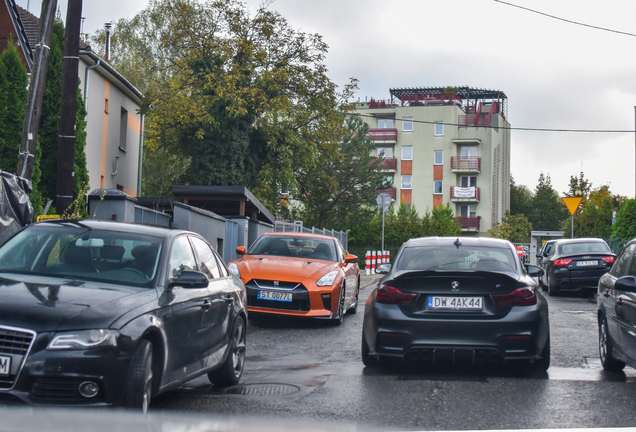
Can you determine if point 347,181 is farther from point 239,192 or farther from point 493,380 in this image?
point 493,380

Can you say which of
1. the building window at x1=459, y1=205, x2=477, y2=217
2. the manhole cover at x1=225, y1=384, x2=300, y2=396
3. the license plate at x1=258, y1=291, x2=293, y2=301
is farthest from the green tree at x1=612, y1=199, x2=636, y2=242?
the building window at x1=459, y1=205, x2=477, y2=217

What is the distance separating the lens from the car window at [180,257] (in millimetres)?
6235

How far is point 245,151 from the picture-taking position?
35.2 meters

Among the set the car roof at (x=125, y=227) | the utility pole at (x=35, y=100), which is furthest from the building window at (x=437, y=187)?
the car roof at (x=125, y=227)

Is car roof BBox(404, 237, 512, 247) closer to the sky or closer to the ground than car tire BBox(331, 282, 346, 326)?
closer to the sky

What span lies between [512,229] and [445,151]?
1055 centimetres

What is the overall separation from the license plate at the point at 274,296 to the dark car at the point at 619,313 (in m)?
4.94

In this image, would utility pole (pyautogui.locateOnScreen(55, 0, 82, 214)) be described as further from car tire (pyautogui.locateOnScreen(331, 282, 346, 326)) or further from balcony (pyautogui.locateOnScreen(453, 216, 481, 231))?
balcony (pyautogui.locateOnScreen(453, 216, 481, 231))

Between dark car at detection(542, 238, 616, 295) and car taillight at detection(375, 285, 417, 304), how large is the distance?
13.8 metres

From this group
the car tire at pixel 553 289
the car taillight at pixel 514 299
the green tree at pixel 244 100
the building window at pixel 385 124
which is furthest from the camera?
the building window at pixel 385 124

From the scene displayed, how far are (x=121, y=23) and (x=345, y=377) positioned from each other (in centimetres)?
4367

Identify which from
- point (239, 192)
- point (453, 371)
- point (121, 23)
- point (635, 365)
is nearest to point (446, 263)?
point (453, 371)

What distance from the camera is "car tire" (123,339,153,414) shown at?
16.2 feet

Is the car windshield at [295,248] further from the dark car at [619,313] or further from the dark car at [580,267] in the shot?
the dark car at [580,267]
